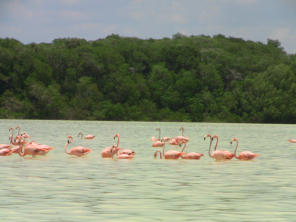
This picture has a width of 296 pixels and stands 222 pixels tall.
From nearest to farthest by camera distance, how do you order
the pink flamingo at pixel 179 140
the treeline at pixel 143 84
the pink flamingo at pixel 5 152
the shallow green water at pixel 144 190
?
the shallow green water at pixel 144 190
the pink flamingo at pixel 5 152
the pink flamingo at pixel 179 140
the treeline at pixel 143 84

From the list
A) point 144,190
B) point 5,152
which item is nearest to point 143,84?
point 5,152

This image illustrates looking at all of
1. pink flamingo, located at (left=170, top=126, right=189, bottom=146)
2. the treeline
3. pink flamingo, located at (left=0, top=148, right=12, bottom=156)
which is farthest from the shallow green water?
the treeline

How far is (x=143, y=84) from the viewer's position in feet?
263

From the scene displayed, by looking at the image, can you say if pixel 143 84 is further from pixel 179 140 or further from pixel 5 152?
pixel 5 152

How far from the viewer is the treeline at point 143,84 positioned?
239 feet

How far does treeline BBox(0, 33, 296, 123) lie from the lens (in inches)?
2867

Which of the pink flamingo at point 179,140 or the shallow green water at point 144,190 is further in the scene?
the pink flamingo at point 179,140

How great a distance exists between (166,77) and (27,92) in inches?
736

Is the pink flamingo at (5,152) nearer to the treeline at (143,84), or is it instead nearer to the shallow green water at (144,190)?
the shallow green water at (144,190)

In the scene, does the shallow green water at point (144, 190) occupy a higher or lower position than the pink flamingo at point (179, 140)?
lower

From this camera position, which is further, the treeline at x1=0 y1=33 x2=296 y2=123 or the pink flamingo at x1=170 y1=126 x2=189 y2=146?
the treeline at x1=0 y1=33 x2=296 y2=123

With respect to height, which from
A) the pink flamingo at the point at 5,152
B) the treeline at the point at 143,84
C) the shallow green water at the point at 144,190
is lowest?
the shallow green water at the point at 144,190

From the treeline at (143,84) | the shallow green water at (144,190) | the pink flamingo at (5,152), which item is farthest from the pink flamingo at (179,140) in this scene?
the treeline at (143,84)

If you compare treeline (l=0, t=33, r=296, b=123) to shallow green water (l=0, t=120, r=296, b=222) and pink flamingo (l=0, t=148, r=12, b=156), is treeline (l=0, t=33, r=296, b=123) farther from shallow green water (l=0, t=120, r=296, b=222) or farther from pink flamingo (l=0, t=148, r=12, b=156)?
shallow green water (l=0, t=120, r=296, b=222)
